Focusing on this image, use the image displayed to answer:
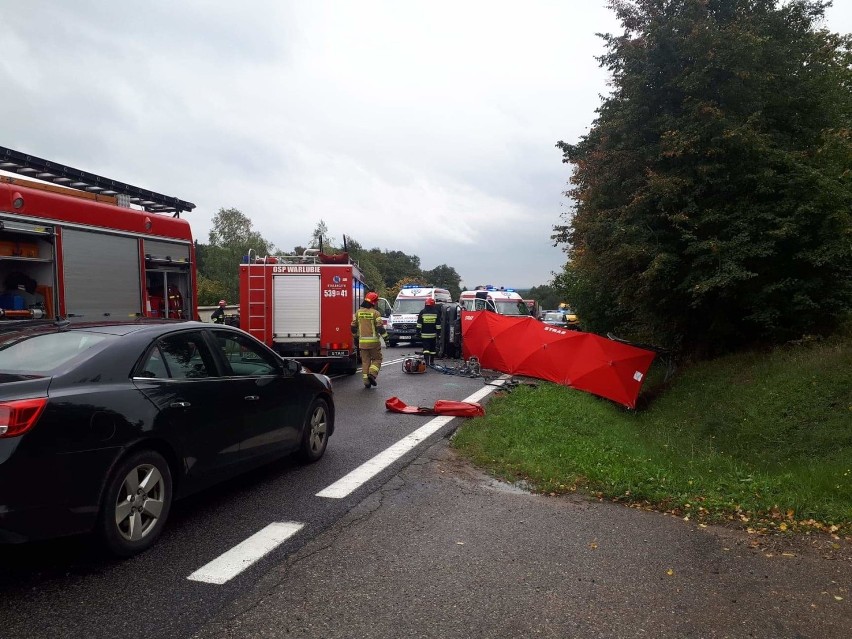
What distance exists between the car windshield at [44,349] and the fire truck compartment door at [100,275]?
425 centimetres

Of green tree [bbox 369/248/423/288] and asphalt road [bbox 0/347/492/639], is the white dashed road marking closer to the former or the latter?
asphalt road [bbox 0/347/492/639]

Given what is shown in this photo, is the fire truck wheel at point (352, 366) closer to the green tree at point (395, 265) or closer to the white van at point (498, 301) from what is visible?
the white van at point (498, 301)

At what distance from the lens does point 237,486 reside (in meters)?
5.48

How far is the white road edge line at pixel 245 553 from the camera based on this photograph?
12.0ft

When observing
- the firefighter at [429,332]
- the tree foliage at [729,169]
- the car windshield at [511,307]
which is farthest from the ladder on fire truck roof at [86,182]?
A: the car windshield at [511,307]

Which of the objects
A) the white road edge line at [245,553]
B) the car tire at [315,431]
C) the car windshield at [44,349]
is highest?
the car windshield at [44,349]

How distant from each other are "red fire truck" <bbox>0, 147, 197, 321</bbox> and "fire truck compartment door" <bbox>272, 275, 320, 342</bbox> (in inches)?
111

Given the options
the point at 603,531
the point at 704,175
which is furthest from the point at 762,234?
the point at 603,531

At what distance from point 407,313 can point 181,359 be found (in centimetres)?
1876

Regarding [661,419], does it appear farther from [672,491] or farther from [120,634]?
[120,634]

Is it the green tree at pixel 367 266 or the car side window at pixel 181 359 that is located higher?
the green tree at pixel 367 266

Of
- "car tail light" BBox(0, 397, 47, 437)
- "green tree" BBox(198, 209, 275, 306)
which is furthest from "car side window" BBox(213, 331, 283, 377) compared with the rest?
"green tree" BBox(198, 209, 275, 306)

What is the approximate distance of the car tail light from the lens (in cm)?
329

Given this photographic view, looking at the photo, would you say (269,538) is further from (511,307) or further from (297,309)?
(511,307)
